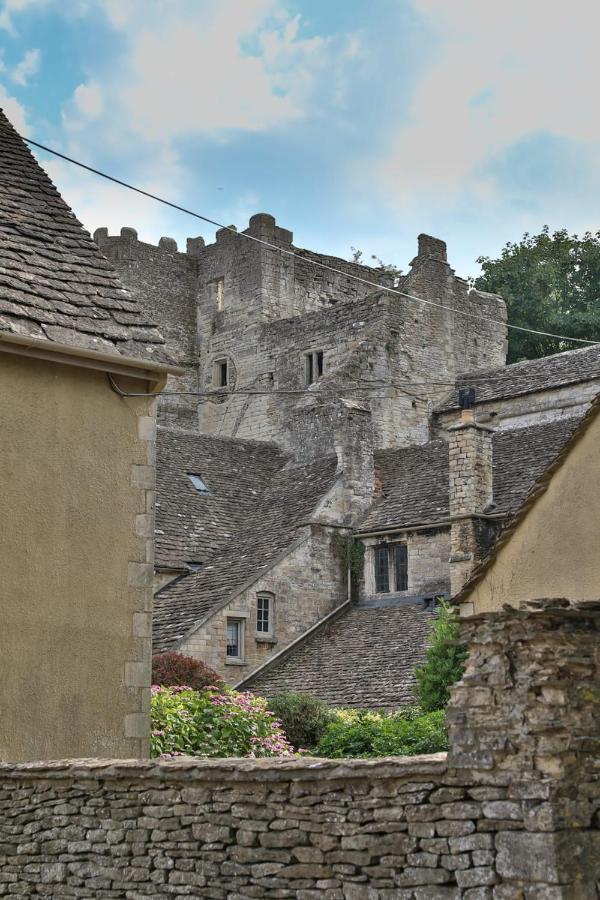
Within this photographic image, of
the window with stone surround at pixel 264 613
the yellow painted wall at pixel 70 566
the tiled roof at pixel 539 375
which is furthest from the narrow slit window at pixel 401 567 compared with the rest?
the yellow painted wall at pixel 70 566

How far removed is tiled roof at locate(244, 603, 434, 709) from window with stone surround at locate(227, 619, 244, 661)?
1.91ft

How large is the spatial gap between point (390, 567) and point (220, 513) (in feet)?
16.1

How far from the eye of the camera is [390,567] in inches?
1143

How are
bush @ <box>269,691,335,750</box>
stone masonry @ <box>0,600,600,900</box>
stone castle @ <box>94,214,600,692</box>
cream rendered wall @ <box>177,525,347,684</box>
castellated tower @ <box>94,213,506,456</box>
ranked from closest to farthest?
stone masonry @ <box>0,600,600,900</box> → bush @ <box>269,691,335,750</box> → cream rendered wall @ <box>177,525,347,684</box> → stone castle @ <box>94,214,600,692</box> → castellated tower @ <box>94,213,506,456</box>

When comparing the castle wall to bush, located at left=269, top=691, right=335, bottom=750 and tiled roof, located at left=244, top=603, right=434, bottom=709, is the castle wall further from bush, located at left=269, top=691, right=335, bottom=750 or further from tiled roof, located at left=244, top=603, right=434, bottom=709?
bush, located at left=269, top=691, right=335, bottom=750

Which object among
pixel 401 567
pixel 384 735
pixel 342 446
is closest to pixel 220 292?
pixel 342 446

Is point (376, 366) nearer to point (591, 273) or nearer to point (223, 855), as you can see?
point (591, 273)

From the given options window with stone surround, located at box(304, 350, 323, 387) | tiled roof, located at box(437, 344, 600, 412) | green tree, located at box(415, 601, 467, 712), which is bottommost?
green tree, located at box(415, 601, 467, 712)

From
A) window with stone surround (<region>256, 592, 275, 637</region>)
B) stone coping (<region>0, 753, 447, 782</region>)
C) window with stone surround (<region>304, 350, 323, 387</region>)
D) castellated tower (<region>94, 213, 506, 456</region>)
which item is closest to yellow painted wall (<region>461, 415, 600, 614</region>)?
stone coping (<region>0, 753, 447, 782</region>)

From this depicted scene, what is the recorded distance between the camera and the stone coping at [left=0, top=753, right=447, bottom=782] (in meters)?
7.39

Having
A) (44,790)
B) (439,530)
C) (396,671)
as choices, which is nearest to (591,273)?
(439,530)

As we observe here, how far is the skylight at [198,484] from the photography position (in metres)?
32.5

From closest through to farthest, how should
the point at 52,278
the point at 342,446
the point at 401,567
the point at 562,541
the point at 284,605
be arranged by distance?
the point at 52,278 < the point at 562,541 < the point at 284,605 < the point at 401,567 < the point at 342,446

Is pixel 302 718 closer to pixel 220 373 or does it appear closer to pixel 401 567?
pixel 401 567
